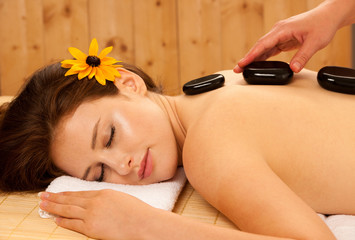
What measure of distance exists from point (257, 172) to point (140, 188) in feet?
1.28

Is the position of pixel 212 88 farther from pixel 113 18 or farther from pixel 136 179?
pixel 113 18

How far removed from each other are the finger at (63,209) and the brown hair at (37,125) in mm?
247

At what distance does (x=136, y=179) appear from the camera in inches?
49.9

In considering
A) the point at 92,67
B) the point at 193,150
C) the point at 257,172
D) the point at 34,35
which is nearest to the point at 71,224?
A: the point at 193,150

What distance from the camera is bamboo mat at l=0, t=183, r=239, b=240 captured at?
103cm

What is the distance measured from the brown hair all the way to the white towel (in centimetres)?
70

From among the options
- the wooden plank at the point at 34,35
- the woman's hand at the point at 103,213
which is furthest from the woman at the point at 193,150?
the wooden plank at the point at 34,35

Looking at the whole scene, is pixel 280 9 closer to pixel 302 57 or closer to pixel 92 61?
pixel 302 57

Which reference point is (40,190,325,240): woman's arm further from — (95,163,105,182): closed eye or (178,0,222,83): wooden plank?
(178,0,222,83): wooden plank

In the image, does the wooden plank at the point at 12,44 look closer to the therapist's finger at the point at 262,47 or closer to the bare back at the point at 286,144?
the therapist's finger at the point at 262,47

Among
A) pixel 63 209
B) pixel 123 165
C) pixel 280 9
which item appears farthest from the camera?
pixel 280 9

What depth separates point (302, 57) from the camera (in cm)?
131

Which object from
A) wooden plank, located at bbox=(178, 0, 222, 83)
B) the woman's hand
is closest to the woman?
the woman's hand

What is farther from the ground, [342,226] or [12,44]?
[12,44]
